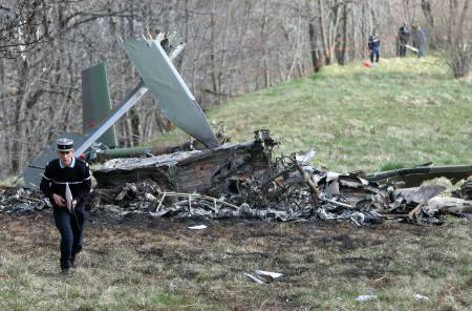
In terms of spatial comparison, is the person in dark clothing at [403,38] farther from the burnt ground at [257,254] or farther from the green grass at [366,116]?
the burnt ground at [257,254]

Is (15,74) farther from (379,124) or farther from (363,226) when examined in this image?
(363,226)

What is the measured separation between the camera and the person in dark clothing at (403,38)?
128 ft

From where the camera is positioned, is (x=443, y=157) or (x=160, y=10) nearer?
(x=443, y=157)

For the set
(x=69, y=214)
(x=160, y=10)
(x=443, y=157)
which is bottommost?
(x=443, y=157)

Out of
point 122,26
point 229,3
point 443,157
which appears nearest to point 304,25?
point 229,3

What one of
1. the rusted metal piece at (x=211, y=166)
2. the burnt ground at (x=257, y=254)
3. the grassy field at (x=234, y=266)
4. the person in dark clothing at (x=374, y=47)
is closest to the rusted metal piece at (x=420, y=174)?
the rusted metal piece at (x=211, y=166)

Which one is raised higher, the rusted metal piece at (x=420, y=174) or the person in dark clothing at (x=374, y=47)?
the person in dark clothing at (x=374, y=47)

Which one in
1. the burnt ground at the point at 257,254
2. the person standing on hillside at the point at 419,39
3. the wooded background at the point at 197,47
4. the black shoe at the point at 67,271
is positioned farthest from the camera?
the person standing on hillside at the point at 419,39

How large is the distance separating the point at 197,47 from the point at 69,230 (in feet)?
105

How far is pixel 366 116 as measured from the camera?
25.2 m

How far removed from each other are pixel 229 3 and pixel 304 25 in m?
5.55

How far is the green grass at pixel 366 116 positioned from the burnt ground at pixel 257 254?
7.42 meters

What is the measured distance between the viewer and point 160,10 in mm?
30906

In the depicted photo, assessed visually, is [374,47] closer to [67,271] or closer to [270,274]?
[270,274]
